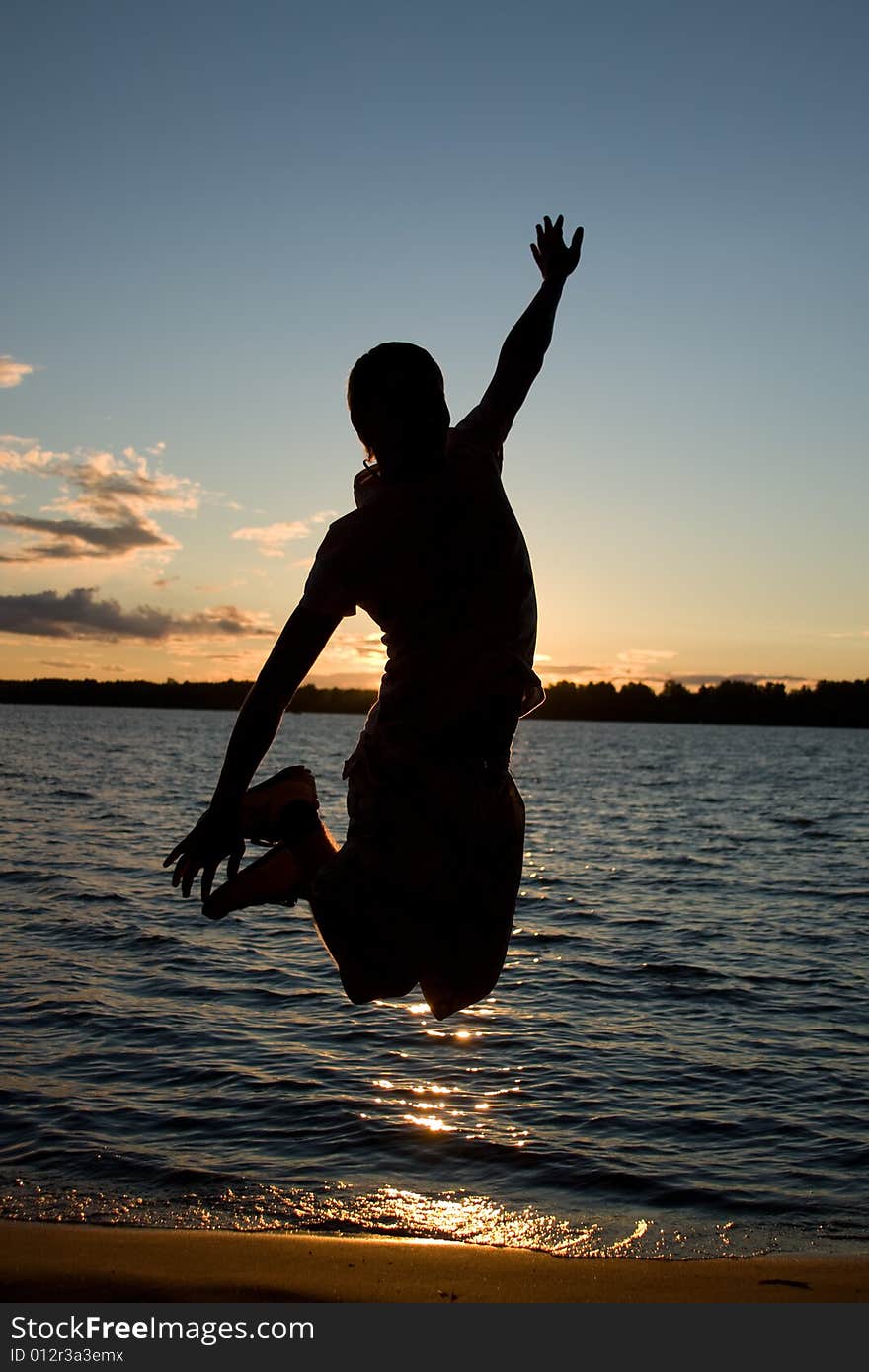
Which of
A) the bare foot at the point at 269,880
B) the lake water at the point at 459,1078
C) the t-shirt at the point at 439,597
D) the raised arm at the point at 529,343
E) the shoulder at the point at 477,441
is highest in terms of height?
the raised arm at the point at 529,343

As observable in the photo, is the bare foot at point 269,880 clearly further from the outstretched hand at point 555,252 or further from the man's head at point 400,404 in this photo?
the outstretched hand at point 555,252

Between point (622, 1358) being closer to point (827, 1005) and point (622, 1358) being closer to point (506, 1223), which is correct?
point (506, 1223)

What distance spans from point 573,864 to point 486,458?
27555 millimetres

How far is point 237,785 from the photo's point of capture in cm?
327

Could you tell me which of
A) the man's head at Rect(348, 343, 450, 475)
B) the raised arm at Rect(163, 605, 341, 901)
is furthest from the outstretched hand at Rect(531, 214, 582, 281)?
the raised arm at Rect(163, 605, 341, 901)

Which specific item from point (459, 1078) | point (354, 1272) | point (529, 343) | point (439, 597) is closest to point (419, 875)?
point (439, 597)

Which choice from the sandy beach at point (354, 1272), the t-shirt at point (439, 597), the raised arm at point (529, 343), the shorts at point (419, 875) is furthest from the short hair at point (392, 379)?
the sandy beach at point (354, 1272)

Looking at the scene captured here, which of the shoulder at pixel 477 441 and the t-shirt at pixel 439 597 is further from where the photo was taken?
the shoulder at pixel 477 441

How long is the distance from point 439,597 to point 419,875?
0.82 metres

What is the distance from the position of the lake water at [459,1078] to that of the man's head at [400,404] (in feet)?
18.2

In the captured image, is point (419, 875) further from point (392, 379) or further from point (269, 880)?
point (392, 379)

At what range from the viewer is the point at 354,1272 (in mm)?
6230

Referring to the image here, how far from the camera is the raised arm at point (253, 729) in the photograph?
3225mm

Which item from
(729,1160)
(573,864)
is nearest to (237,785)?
(729,1160)
